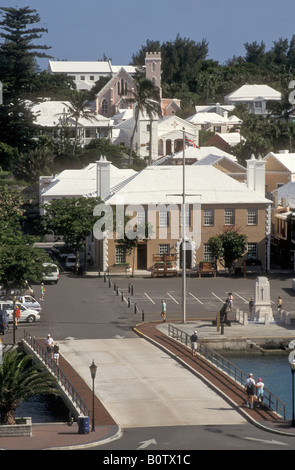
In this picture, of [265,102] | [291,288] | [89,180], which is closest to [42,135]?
[89,180]

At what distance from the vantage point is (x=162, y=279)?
7650 cm

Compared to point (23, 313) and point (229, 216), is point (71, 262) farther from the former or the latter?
point (23, 313)

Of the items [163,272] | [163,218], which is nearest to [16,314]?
[163,272]

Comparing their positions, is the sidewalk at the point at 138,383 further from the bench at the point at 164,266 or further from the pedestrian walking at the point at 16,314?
the bench at the point at 164,266

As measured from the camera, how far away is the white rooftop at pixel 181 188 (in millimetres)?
80125

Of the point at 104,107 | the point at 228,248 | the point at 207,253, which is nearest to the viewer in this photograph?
the point at 228,248

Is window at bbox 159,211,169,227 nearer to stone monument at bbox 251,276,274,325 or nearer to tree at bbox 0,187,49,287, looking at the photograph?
tree at bbox 0,187,49,287

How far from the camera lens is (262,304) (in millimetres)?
61219

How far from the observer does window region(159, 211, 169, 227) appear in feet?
261

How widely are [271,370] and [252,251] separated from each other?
93.6 ft

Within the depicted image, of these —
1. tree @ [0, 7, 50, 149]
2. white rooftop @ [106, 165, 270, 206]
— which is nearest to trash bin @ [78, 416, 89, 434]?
white rooftop @ [106, 165, 270, 206]

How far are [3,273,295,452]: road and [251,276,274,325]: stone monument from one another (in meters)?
3.22

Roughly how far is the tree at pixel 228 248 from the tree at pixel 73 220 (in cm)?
929

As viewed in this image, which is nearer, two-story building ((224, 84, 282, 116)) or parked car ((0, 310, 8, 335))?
parked car ((0, 310, 8, 335))
